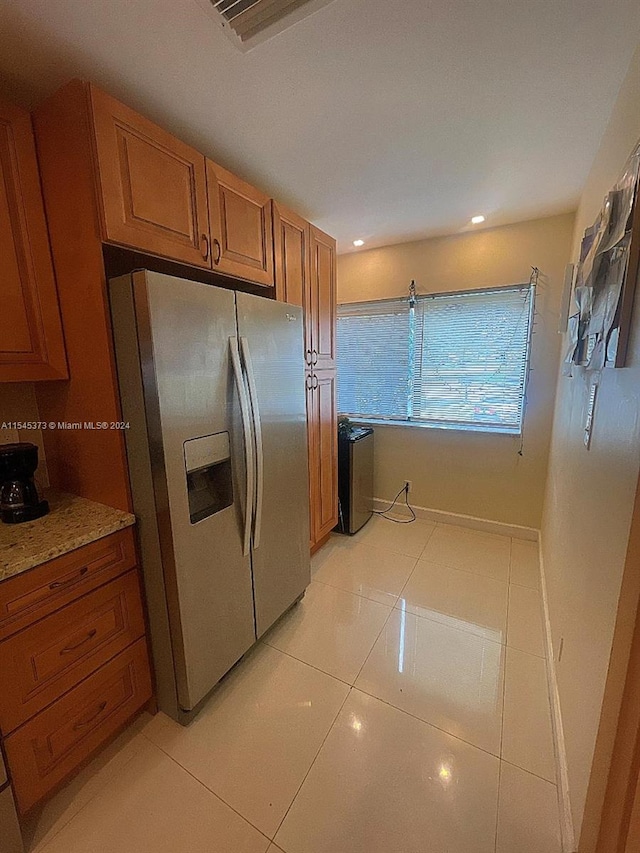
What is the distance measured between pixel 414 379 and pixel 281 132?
2.03 meters

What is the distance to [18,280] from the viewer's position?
121 cm

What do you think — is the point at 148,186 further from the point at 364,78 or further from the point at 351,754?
the point at 351,754

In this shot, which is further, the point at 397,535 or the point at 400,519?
the point at 400,519

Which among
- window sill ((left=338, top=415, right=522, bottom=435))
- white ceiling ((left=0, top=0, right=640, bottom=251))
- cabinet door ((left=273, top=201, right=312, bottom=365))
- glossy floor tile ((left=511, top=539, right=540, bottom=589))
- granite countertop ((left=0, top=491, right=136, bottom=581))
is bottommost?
glossy floor tile ((left=511, top=539, right=540, bottom=589))

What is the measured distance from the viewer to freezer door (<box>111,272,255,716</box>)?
1.15m

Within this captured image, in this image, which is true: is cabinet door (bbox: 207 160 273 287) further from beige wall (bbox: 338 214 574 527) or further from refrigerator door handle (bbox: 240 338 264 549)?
beige wall (bbox: 338 214 574 527)

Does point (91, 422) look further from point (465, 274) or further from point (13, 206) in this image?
point (465, 274)

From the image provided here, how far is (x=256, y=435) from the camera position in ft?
4.93

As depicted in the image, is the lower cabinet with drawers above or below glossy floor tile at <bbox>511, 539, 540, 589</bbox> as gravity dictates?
above

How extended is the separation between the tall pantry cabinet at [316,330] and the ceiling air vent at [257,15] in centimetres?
81

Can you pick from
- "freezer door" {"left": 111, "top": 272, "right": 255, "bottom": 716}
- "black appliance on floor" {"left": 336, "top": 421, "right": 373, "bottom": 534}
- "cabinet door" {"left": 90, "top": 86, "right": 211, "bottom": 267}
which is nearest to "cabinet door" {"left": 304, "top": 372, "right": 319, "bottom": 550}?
"black appliance on floor" {"left": 336, "top": 421, "right": 373, "bottom": 534}

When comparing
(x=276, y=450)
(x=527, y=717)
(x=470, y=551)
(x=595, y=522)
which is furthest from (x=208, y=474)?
(x=470, y=551)

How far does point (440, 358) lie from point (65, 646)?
286 centimetres

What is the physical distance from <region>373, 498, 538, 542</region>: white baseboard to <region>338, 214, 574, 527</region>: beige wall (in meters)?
0.04
